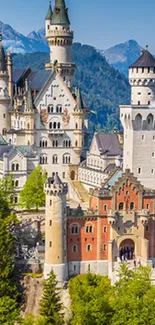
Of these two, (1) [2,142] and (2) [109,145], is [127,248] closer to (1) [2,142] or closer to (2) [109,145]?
(2) [109,145]

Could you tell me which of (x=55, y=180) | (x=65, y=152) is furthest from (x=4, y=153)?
(x=55, y=180)

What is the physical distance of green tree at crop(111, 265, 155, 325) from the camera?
83.6 metres

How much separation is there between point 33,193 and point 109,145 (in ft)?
57.9

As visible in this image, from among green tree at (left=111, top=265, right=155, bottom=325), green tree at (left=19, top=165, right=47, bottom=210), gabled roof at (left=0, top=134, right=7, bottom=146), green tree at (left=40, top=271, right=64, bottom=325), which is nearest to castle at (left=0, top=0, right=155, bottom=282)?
gabled roof at (left=0, top=134, right=7, bottom=146)

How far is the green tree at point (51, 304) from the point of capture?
87875mm

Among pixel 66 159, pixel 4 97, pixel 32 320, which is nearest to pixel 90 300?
pixel 32 320

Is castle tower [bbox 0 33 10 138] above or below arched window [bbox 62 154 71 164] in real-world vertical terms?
above

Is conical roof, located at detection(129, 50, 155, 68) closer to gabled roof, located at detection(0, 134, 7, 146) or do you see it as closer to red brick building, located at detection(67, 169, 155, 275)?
red brick building, located at detection(67, 169, 155, 275)

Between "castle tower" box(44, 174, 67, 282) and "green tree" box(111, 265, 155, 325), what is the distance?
7.57 m

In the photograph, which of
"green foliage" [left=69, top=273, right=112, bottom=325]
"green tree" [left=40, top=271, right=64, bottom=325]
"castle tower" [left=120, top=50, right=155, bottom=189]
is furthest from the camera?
"castle tower" [left=120, top=50, right=155, bottom=189]

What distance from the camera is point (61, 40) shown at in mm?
139250

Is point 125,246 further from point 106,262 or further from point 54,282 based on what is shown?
point 54,282

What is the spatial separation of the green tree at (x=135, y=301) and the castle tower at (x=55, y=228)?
7.57 meters

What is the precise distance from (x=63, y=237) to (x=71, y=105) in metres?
40.5
